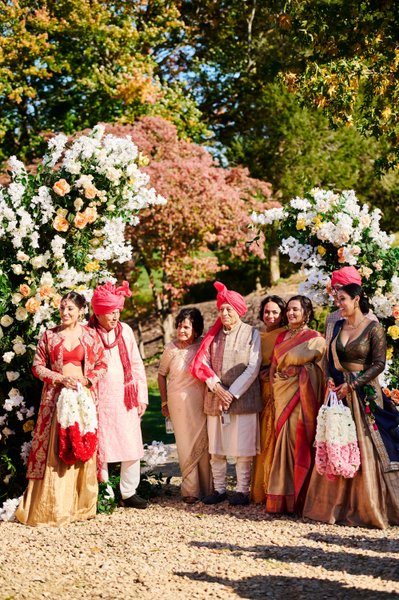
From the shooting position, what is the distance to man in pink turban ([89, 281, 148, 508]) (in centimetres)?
652

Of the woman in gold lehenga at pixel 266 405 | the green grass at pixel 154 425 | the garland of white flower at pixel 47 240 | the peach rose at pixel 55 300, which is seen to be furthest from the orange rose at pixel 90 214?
the green grass at pixel 154 425

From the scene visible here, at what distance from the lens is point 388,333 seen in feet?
22.6

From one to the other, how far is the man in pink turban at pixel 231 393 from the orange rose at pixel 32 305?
128 centimetres

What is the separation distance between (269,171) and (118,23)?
428 centimetres

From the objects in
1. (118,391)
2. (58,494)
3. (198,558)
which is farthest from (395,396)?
(58,494)

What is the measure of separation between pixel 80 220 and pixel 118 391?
1.35m

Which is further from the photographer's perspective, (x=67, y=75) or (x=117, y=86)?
(x=67, y=75)

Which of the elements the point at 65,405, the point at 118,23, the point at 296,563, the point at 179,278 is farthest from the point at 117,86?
the point at 296,563

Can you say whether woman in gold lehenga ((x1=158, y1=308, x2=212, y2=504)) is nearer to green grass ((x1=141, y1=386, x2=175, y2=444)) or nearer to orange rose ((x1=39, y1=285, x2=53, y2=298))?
orange rose ((x1=39, y1=285, x2=53, y2=298))

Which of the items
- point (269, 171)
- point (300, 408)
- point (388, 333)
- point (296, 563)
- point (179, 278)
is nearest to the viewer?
point (296, 563)

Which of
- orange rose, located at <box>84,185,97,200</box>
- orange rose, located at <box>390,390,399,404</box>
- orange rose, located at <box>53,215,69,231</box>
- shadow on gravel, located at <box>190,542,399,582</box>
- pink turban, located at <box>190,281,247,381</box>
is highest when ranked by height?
orange rose, located at <box>84,185,97,200</box>

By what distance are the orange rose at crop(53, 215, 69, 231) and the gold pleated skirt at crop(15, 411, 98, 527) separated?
57.4 inches

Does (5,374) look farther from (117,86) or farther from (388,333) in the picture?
(117,86)

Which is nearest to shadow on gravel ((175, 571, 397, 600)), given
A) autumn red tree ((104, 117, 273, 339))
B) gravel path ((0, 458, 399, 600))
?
gravel path ((0, 458, 399, 600))
